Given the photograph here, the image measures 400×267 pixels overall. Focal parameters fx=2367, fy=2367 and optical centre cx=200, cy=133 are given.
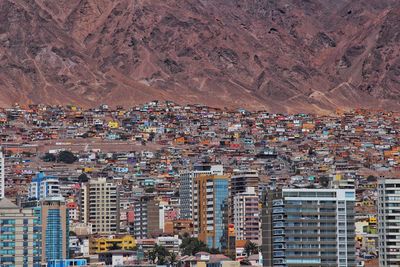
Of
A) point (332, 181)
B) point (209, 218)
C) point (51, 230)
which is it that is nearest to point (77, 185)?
point (209, 218)

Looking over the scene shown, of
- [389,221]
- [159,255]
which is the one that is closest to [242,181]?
[159,255]

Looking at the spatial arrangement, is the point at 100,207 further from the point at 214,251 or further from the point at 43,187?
the point at 214,251

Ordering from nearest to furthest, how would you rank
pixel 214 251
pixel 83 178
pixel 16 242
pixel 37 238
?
1. pixel 16 242
2. pixel 37 238
3. pixel 214 251
4. pixel 83 178

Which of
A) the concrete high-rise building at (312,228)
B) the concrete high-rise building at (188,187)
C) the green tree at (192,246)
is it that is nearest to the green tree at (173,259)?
the green tree at (192,246)

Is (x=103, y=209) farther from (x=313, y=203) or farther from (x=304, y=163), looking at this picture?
(x=313, y=203)

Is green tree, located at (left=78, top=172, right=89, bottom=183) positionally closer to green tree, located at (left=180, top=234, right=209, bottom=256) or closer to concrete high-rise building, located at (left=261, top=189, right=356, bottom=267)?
green tree, located at (left=180, top=234, right=209, bottom=256)

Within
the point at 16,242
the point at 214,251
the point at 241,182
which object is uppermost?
the point at 241,182

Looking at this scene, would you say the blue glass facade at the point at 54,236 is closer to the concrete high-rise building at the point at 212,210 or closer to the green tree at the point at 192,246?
the green tree at the point at 192,246
